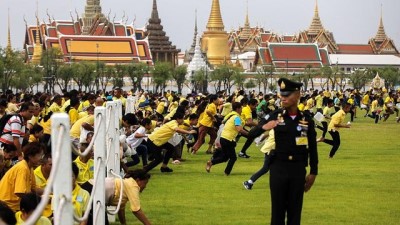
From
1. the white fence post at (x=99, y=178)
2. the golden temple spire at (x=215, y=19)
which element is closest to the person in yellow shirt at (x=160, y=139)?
the white fence post at (x=99, y=178)

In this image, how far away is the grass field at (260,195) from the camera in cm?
1138

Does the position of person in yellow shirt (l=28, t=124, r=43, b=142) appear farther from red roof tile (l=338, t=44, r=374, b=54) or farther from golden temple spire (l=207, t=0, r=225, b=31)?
red roof tile (l=338, t=44, r=374, b=54)

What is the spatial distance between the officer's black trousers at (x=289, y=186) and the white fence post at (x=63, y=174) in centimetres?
307

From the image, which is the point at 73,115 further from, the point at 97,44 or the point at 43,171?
the point at 97,44

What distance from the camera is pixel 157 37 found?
100m

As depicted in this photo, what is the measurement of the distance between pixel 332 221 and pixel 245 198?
2.15 meters

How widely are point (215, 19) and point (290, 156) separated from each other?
314 feet

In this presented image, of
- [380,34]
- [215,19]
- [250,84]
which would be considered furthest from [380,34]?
[250,84]

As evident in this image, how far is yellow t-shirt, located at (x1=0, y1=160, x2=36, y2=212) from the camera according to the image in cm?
836

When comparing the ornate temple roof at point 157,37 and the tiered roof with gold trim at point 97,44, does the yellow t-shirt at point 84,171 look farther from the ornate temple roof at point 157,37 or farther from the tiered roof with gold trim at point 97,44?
the ornate temple roof at point 157,37

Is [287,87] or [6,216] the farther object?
[287,87]

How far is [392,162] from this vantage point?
62.3 feet

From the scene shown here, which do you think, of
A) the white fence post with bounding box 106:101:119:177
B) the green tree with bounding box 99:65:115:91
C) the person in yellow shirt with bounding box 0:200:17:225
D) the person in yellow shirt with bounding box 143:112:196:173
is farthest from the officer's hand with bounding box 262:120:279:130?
the green tree with bounding box 99:65:115:91

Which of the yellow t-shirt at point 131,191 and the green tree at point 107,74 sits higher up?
the yellow t-shirt at point 131,191
